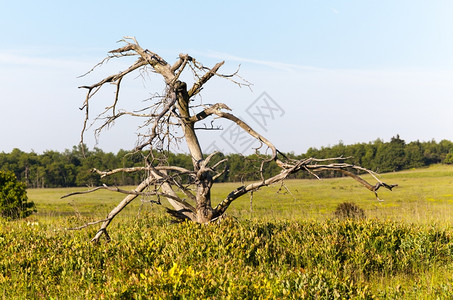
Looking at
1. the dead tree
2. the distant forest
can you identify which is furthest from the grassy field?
the distant forest

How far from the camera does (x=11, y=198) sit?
779 inches

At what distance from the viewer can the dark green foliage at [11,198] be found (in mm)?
19609

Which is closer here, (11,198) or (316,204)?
(11,198)

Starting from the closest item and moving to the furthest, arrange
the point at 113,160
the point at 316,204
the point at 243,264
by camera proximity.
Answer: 1. the point at 243,264
2. the point at 316,204
3. the point at 113,160

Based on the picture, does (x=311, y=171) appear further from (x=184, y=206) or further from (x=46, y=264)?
(x=46, y=264)

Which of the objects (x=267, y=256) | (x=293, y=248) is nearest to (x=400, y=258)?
(x=293, y=248)

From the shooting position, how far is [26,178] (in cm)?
6750

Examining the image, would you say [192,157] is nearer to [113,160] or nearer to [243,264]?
[243,264]

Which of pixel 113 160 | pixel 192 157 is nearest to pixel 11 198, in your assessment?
pixel 192 157

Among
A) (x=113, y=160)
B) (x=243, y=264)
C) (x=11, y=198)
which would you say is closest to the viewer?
(x=243, y=264)

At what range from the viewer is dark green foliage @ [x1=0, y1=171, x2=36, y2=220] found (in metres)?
19.6

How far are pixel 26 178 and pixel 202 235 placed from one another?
6723 cm

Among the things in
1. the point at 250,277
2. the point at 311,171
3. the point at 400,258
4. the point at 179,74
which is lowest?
the point at 400,258

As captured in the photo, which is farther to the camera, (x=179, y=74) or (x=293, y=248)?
(x=179, y=74)
